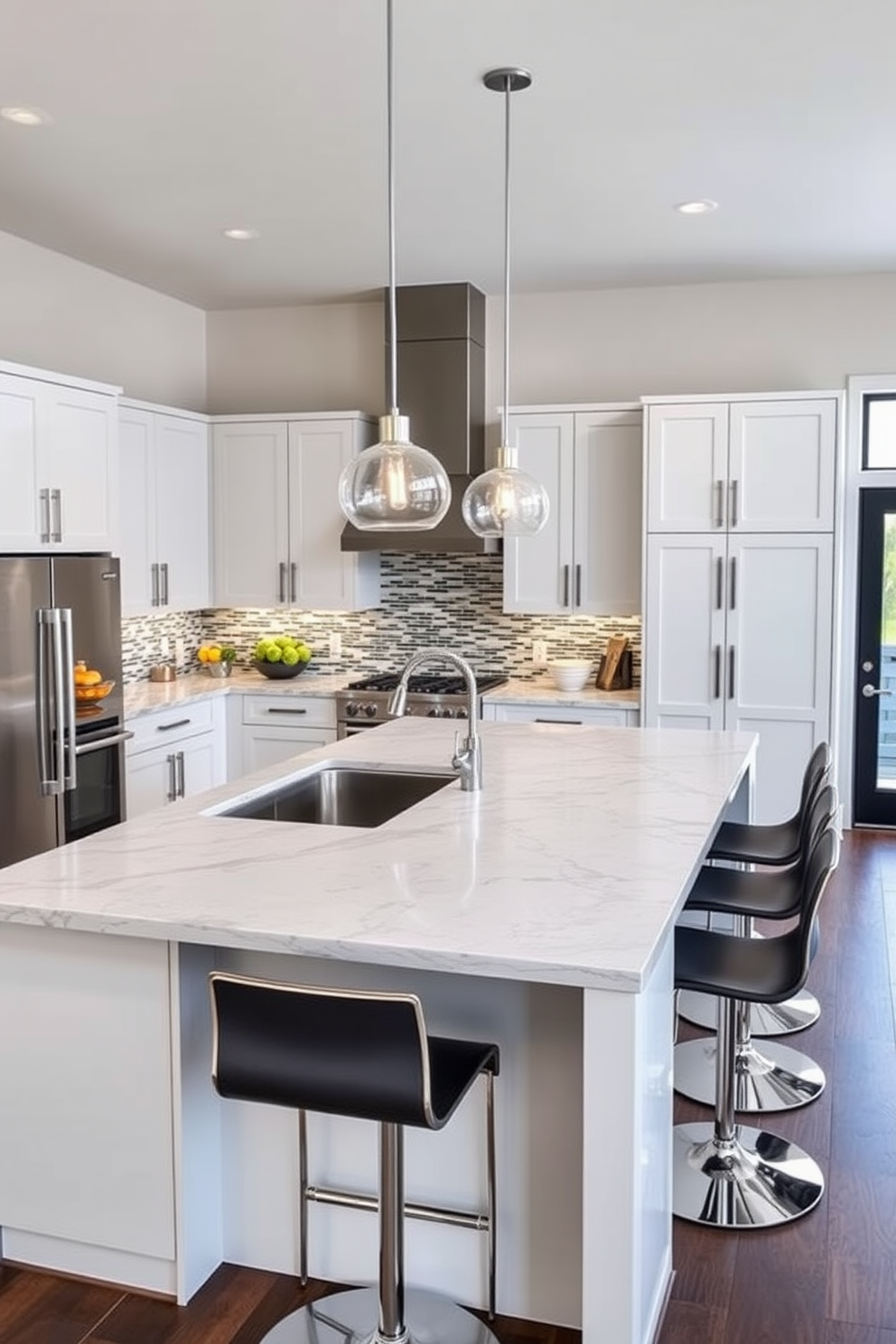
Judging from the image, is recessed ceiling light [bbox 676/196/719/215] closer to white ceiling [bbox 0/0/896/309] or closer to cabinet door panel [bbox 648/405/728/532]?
white ceiling [bbox 0/0/896/309]

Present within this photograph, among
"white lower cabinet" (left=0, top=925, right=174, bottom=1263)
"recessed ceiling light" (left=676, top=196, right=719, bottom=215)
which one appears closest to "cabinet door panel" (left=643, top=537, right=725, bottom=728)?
"recessed ceiling light" (left=676, top=196, right=719, bottom=215)

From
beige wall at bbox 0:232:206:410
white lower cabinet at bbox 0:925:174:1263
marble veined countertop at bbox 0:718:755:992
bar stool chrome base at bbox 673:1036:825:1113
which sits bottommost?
bar stool chrome base at bbox 673:1036:825:1113

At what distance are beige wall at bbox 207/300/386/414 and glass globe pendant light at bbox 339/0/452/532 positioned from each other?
4.02 metres

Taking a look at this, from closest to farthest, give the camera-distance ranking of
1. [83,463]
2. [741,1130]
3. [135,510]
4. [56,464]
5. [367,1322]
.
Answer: [367,1322] → [741,1130] → [56,464] → [83,463] → [135,510]

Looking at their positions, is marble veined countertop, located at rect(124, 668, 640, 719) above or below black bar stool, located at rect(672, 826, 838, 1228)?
above

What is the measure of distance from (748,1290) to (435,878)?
111 cm

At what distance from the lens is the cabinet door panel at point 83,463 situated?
4.75m

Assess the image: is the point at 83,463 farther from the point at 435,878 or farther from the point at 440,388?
the point at 435,878

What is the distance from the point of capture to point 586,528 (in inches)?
242

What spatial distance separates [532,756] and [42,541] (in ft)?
6.89

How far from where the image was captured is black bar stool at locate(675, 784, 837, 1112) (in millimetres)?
3213

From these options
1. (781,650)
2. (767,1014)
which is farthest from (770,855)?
(781,650)

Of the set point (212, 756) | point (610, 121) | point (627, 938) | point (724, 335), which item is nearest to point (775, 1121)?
point (627, 938)

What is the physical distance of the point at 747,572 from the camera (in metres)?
5.80
